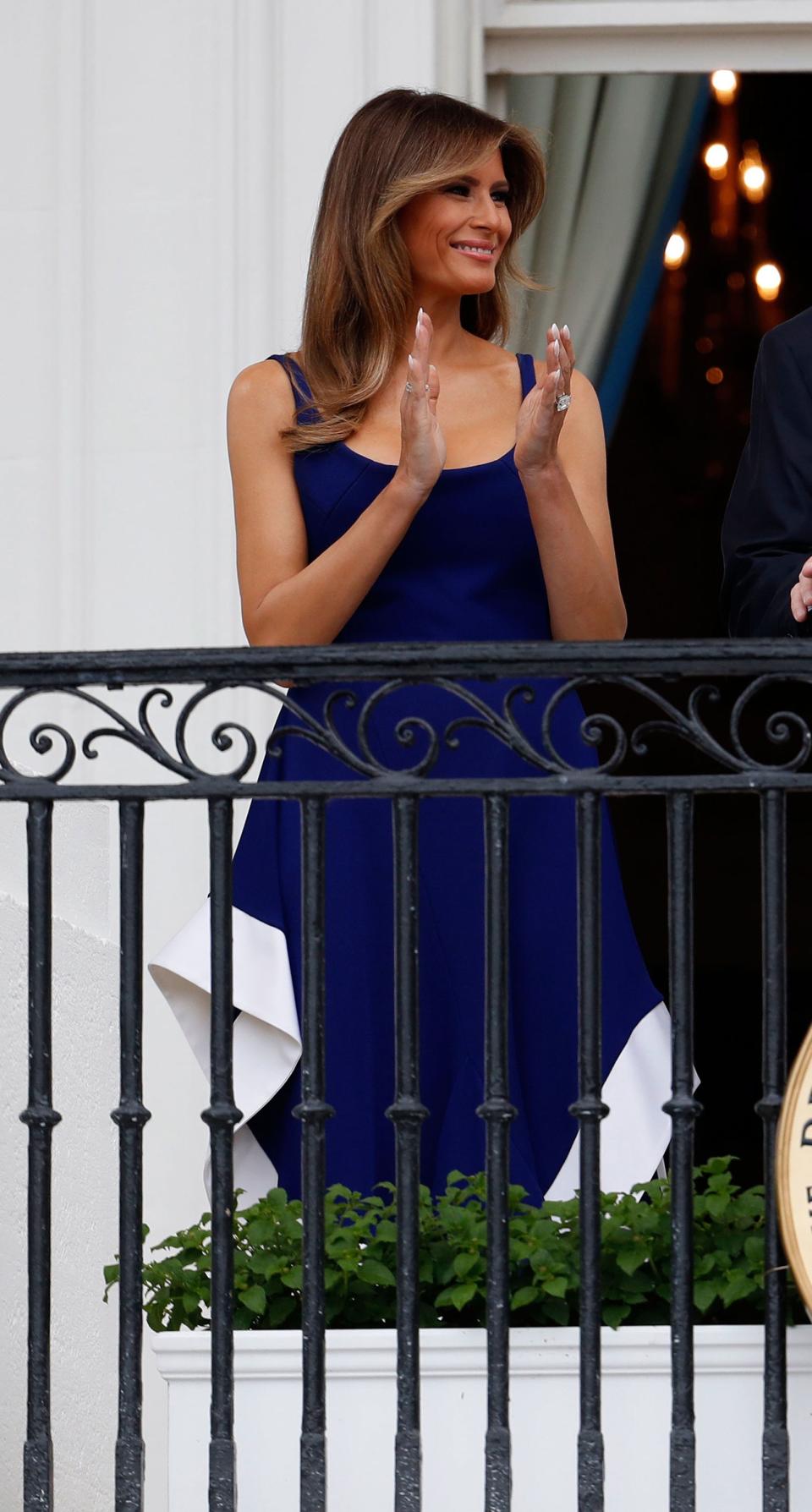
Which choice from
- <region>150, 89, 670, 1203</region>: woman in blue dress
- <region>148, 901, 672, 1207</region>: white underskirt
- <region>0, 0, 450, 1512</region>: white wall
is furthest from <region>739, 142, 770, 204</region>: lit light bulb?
<region>148, 901, 672, 1207</region>: white underskirt

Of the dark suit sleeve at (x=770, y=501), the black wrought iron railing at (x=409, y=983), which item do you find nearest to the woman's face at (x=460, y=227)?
the dark suit sleeve at (x=770, y=501)

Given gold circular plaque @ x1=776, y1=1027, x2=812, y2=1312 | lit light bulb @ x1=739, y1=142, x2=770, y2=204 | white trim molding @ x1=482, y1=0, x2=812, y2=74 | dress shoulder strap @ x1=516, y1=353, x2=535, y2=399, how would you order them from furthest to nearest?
lit light bulb @ x1=739, y1=142, x2=770, y2=204 → white trim molding @ x1=482, y1=0, x2=812, y2=74 → dress shoulder strap @ x1=516, y1=353, x2=535, y2=399 → gold circular plaque @ x1=776, y1=1027, x2=812, y2=1312

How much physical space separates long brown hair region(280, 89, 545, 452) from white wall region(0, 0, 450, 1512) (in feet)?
4.02

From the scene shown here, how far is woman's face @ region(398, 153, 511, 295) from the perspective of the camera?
3.24 metres

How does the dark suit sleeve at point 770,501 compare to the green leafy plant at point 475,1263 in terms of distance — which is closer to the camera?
the green leafy plant at point 475,1263

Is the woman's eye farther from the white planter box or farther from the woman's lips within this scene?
the white planter box

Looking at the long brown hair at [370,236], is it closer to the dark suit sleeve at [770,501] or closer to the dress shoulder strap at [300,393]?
the dress shoulder strap at [300,393]

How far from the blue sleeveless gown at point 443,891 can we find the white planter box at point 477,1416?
484 millimetres

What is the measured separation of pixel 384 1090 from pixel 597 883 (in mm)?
687

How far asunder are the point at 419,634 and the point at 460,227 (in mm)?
623

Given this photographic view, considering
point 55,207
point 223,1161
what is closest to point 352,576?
point 223,1161

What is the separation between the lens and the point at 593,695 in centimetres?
766

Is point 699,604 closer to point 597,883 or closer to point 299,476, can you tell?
point 299,476

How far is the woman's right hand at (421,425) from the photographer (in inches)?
112
